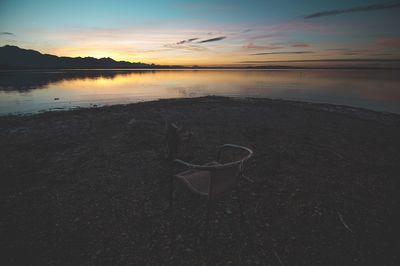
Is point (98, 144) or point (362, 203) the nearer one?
point (362, 203)

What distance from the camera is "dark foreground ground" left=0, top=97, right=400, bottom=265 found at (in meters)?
3.71

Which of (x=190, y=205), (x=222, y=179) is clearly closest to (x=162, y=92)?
(x=190, y=205)

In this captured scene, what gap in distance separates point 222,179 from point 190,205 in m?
2.07

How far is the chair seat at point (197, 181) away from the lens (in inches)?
142

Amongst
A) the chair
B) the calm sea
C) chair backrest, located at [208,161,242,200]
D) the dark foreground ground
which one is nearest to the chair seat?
the chair

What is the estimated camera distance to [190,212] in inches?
187

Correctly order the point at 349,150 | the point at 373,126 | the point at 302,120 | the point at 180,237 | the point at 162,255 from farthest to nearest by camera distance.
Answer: the point at 302,120 → the point at 373,126 → the point at 349,150 → the point at 180,237 → the point at 162,255

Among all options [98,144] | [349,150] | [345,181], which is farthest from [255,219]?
[98,144]

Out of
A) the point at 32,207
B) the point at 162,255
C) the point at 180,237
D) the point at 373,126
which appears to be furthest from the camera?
the point at 373,126

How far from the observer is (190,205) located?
16.5 ft

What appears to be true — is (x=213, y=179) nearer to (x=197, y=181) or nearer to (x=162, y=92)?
(x=197, y=181)

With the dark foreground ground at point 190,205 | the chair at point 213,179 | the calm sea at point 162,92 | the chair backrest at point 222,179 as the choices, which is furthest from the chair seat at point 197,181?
the calm sea at point 162,92

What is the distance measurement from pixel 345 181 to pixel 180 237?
504cm

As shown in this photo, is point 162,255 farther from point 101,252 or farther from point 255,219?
point 255,219
